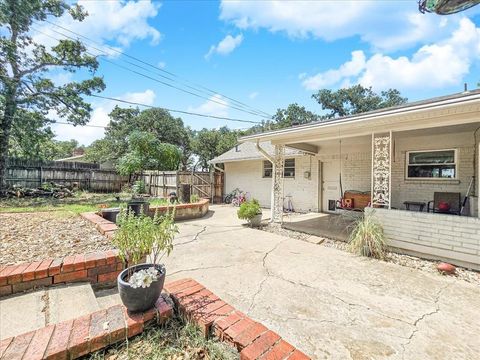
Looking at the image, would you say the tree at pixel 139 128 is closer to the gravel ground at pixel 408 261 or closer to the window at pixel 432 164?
the gravel ground at pixel 408 261

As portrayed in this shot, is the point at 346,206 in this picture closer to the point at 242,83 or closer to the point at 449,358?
the point at 449,358

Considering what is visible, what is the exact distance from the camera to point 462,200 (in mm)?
6125

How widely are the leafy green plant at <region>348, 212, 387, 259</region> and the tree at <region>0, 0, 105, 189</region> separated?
51.1ft

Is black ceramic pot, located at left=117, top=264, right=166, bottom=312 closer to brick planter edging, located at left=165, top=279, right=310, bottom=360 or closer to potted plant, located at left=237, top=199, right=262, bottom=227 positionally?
brick planter edging, located at left=165, top=279, right=310, bottom=360

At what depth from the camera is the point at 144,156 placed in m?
14.9

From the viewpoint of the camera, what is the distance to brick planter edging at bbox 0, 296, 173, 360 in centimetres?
129

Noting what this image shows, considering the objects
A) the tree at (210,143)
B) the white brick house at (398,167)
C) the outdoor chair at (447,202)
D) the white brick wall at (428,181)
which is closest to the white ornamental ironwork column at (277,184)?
the white brick house at (398,167)

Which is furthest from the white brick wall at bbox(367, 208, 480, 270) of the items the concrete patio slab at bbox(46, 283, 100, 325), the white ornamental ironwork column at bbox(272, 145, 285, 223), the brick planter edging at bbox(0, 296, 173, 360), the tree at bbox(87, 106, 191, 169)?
the tree at bbox(87, 106, 191, 169)

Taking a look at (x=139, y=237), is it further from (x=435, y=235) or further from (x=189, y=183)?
(x=189, y=183)

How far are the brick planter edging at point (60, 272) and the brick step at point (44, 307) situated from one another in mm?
74

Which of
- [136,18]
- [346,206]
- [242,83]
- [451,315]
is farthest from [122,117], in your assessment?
[451,315]

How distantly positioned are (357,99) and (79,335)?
100 ft

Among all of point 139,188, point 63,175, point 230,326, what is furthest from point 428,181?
point 63,175

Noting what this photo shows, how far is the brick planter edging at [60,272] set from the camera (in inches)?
82.4
